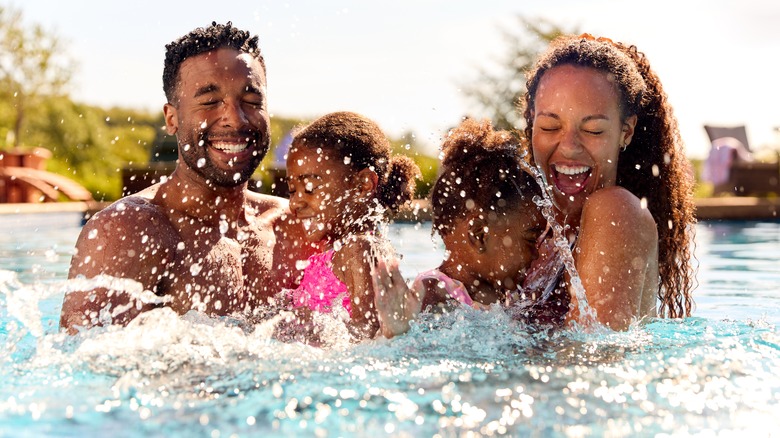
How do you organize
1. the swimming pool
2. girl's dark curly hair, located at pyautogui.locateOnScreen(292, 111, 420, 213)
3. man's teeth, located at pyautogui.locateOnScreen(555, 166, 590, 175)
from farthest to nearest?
girl's dark curly hair, located at pyautogui.locateOnScreen(292, 111, 420, 213) < man's teeth, located at pyautogui.locateOnScreen(555, 166, 590, 175) < the swimming pool

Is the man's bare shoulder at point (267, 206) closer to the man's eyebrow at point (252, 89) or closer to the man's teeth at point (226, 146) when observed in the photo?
the man's teeth at point (226, 146)

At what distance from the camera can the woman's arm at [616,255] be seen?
337cm

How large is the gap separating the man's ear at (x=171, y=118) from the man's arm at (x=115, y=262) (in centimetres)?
51

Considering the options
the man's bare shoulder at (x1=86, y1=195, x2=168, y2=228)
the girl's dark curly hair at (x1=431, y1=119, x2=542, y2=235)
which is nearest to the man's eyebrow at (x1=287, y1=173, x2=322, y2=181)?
the girl's dark curly hair at (x1=431, y1=119, x2=542, y2=235)

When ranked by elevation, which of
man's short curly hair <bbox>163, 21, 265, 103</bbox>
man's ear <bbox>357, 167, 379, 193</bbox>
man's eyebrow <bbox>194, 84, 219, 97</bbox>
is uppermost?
man's short curly hair <bbox>163, 21, 265, 103</bbox>

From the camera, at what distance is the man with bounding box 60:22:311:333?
3555 millimetres

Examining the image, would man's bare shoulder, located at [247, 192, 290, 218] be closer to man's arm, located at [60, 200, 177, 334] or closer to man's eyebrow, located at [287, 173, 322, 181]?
man's eyebrow, located at [287, 173, 322, 181]

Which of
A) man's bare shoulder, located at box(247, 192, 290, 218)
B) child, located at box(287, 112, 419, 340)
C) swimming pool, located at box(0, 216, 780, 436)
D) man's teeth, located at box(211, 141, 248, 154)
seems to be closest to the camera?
swimming pool, located at box(0, 216, 780, 436)

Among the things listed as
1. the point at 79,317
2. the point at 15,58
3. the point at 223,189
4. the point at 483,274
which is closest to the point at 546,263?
the point at 483,274

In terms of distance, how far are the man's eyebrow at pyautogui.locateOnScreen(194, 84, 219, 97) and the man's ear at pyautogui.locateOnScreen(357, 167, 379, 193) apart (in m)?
0.79

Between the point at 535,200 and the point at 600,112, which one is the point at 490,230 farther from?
the point at 600,112

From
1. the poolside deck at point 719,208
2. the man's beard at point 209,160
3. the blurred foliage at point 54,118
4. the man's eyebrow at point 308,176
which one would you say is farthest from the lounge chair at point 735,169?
the man's beard at point 209,160

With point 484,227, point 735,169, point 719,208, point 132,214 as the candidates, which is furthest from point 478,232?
point 735,169

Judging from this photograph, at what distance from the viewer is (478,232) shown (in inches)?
149
